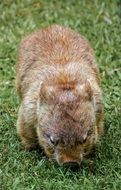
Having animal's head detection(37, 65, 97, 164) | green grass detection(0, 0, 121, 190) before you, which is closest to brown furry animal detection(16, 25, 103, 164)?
animal's head detection(37, 65, 97, 164)

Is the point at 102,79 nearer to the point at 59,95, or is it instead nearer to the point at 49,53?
the point at 49,53

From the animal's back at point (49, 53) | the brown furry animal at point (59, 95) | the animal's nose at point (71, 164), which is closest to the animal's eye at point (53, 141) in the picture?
the brown furry animal at point (59, 95)

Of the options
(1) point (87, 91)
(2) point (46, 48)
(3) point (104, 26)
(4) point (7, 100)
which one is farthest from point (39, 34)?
(3) point (104, 26)

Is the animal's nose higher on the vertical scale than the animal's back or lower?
lower

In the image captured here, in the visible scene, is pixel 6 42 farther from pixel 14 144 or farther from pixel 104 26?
pixel 14 144

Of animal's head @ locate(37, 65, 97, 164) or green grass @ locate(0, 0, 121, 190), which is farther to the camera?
green grass @ locate(0, 0, 121, 190)

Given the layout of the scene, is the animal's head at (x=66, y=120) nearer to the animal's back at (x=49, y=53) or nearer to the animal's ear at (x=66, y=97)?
the animal's ear at (x=66, y=97)

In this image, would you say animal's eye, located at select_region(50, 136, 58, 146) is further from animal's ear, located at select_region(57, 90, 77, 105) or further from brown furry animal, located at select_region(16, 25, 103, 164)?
animal's ear, located at select_region(57, 90, 77, 105)
